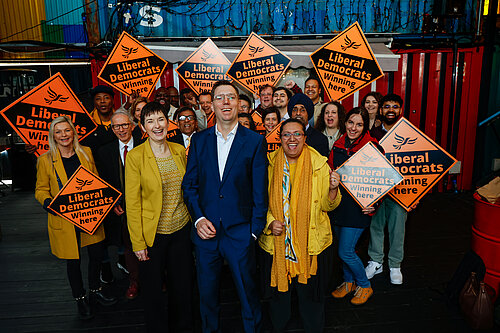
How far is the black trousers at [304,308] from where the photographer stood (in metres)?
2.73

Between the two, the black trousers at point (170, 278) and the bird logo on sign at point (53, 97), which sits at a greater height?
the bird logo on sign at point (53, 97)

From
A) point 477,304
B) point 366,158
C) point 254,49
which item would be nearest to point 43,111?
point 254,49

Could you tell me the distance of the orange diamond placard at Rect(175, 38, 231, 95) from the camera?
208 inches

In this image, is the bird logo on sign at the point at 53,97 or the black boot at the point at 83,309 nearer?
the black boot at the point at 83,309

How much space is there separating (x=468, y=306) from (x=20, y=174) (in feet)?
31.0

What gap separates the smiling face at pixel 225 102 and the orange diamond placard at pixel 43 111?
2184 mm

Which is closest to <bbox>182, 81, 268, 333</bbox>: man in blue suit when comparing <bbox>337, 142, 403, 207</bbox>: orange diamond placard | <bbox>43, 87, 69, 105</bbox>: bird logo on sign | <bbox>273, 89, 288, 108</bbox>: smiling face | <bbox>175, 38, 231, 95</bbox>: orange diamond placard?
<bbox>337, 142, 403, 207</bbox>: orange diamond placard

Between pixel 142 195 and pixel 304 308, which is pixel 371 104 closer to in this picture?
pixel 304 308

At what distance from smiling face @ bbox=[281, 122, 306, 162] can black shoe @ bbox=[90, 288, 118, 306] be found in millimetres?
2484

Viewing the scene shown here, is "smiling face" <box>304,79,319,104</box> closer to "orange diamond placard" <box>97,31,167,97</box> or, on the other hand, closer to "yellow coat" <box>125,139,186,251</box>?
"orange diamond placard" <box>97,31,167,97</box>

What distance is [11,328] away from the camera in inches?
126

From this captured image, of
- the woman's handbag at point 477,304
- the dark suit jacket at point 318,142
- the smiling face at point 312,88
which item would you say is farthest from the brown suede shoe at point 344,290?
the smiling face at point 312,88

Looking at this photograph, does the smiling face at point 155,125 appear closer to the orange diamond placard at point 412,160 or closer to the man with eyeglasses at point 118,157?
the man with eyeglasses at point 118,157

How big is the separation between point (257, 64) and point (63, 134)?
310 centimetres
